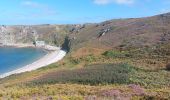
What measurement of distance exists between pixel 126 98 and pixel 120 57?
6145 centimetres

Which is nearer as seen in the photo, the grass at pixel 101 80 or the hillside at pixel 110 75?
the hillside at pixel 110 75

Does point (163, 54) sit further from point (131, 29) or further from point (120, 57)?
point (131, 29)

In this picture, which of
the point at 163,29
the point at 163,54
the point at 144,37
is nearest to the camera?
the point at 163,54

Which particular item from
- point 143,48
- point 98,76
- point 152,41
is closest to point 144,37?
point 152,41

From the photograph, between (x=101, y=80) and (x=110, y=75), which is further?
(x=110, y=75)

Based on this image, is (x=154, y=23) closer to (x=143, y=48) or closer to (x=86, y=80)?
(x=143, y=48)

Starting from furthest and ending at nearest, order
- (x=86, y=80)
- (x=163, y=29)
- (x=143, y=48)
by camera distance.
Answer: (x=163, y=29) → (x=143, y=48) → (x=86, y=80)

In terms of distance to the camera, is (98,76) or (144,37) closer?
(98,76)

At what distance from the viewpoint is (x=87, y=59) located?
81.5 m

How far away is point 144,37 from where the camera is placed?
102 meters

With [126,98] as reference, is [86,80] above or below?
below

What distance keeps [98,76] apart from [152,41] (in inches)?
2009

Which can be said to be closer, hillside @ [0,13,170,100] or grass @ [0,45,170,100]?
hillside @ [0,13,170,100]

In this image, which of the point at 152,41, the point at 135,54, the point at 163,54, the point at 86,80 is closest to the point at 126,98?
the point at 86,80
